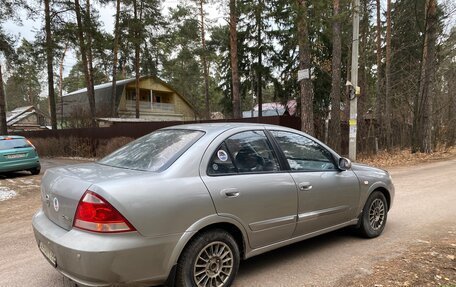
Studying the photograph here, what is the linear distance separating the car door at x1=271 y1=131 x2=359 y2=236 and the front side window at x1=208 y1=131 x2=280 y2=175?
0.76 feet

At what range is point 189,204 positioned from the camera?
3143mm

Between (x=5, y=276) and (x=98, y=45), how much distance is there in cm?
2167

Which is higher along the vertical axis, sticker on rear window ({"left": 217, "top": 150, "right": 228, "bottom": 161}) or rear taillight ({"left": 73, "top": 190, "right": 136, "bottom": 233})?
sticker on rear window ({"left": 217, "top": 150, "right": 228, "bottom": 161})

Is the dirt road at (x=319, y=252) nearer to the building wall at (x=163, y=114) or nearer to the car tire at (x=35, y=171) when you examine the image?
the car tire at (x=35, y=171)

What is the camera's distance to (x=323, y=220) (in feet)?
14.2

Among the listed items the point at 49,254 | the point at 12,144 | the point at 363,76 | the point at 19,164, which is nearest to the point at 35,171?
the point at 19,164

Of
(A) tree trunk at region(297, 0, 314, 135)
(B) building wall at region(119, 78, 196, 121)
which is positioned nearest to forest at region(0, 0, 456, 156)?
(A) tree trunk at region(297, 0, 314, 135)

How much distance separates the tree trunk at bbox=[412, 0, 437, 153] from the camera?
17.1 m

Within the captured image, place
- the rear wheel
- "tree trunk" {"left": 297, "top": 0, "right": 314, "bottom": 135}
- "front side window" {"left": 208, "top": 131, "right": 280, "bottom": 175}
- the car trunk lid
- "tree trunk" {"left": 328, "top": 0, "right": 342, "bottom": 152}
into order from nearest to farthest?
the car trunk lid < "front side window" {"left": 208, "top": 131, "right": 280, "bottom": 175} < "tree trunk" {"left": 297, "top": 0, "right": 314, "bottom": 135} < the rear wheel < "tree trunk" {"left": 328, "top": 0, "right": 342, "bottom": 152}

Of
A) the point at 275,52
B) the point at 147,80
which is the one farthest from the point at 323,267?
the point at 147,80

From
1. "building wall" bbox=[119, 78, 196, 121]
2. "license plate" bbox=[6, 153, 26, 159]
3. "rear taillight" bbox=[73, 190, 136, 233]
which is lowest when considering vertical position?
"license plate" bbox=[6, 153, 26, 159]

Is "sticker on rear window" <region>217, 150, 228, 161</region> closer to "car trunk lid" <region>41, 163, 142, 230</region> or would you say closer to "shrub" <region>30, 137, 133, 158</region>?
"car trunk lid" <region>41, 163, 142, 230</region>

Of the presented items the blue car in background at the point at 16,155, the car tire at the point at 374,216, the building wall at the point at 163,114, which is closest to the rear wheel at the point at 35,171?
the blue car in background at the point at 16,155

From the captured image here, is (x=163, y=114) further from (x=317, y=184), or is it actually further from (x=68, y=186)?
(x=68, y=186)
